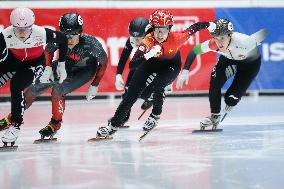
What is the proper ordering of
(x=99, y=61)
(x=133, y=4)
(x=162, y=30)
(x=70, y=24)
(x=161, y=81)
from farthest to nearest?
(x=133, y=4), (x=99, y=61), (x=161, y=81), (x=162, y=30), (x=70, y=24)

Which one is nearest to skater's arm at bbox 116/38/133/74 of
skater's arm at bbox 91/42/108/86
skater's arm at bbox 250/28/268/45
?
skater's arm at bbox 91/42/108/86

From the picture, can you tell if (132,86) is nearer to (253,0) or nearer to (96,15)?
(96,15)

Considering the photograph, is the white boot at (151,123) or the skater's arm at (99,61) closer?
the skater's arm at (99,61)

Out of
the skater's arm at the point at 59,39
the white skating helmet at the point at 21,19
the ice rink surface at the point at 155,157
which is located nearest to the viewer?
the ice rink surface at the point at 155,157

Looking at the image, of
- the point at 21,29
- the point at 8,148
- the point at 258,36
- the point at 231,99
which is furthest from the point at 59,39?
the point at 258,36

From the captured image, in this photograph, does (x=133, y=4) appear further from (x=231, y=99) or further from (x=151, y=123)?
(x=151, y=123)

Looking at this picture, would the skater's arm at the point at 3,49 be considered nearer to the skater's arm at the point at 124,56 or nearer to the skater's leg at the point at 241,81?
the skater's arm at the point at 124,56

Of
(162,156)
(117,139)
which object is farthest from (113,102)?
(162,156)

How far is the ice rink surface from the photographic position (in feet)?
13.8

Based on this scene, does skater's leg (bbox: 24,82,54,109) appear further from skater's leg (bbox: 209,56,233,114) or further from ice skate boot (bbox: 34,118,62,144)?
skater's leg (bbox: 209,56,233,114)

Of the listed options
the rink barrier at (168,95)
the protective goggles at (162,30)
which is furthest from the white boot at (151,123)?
the rink barrier at (168,95)

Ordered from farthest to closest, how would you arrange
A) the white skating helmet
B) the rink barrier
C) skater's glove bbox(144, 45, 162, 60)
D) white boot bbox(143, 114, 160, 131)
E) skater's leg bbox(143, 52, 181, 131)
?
the rink barrier
white boot bbox(143, 114, 160, 131)
skater's leg bbox(143, 52, 181, 131)
skater's glove bbox(144, 45, 162, 60)
the white skating helmet

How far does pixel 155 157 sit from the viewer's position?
17.6ft

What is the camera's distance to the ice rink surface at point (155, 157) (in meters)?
4.19
